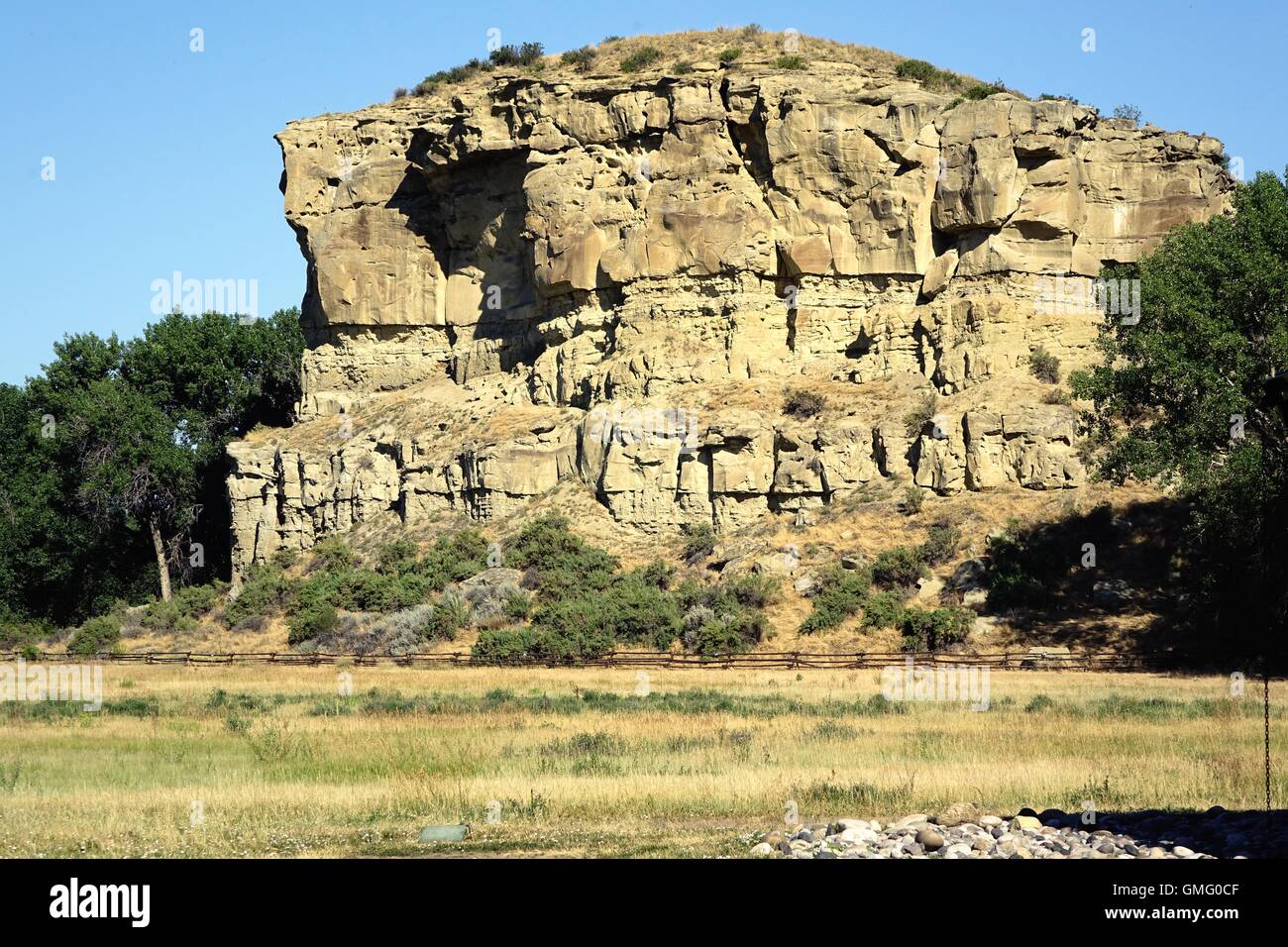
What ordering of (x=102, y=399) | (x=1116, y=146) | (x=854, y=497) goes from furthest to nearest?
(x=102, y=399) < (x=1116, y=146) < (x=854, y=497)

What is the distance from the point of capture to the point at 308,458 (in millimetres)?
57906

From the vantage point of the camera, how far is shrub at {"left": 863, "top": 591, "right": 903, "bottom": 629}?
4297 centimetres

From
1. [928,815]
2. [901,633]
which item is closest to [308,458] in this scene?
[901,633]

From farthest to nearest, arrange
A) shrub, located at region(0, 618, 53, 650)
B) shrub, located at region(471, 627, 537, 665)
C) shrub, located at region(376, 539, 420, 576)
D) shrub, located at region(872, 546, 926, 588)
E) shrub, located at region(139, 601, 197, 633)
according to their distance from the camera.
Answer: shrub, located at region(0, 618, 53, 650), shrub, located at region(139, 601, 197, 633), shrub, located at region(376, 539, 420, 576), shrub, located at region(872, 546, 926, 588), shrub, located at region(471, 627, 537, 665)

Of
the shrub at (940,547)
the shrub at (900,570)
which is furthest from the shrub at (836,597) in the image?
the shrub at (940,547)

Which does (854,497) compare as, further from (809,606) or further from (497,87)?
(497,87)

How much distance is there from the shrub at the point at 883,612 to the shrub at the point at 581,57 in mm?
25605

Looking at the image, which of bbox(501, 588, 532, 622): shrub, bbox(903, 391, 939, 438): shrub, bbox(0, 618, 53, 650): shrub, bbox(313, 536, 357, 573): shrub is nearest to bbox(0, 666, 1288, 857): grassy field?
bbox(501, 588, 532, 622): shrub

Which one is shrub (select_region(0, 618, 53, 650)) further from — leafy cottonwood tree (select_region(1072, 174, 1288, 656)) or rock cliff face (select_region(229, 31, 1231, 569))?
leafy cottonwood tree (select_region(1072, 174, 1288, 656))

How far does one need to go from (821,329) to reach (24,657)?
27.8 m

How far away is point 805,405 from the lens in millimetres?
50219

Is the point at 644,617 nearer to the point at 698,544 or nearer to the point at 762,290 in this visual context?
the point at 698,544

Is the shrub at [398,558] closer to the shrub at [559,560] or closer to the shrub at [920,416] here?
the shrub at [559,560]

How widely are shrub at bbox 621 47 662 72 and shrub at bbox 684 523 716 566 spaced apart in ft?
60.0
